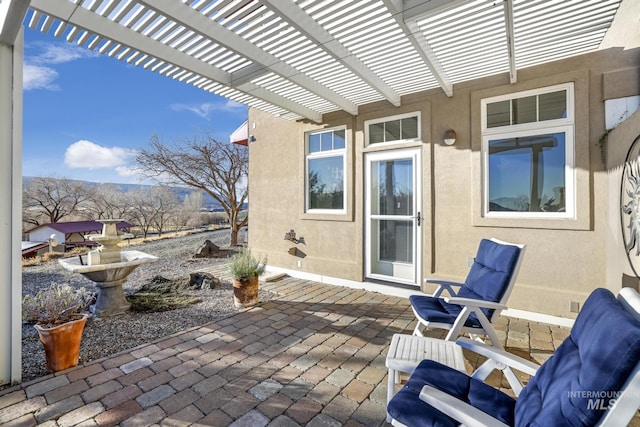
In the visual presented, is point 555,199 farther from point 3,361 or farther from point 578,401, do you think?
point 3,361

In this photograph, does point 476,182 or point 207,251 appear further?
point 207,251

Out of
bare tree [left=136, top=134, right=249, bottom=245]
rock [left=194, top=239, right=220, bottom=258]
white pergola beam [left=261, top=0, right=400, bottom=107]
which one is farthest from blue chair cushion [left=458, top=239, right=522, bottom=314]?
bare tree [left=136, top=134, right=249, bottom=245]

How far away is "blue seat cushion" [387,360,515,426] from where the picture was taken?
4.65ft

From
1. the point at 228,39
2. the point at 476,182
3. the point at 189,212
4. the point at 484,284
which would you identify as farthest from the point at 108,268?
the point at 189,212

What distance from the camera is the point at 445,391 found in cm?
162

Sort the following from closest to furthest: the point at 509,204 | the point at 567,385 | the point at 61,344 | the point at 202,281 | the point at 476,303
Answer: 1. the point at 567,385
2. the point at 476,303
3. the point at 61,344
4. the point at 509,204
5. the point at 202,281

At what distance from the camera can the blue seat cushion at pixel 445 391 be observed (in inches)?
55.7

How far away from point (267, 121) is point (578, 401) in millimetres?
6586

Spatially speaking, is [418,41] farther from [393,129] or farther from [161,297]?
[161,297]

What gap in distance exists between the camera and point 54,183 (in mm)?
13906

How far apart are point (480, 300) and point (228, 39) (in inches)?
144

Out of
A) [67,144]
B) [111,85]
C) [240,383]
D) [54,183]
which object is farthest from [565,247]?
[67,144]

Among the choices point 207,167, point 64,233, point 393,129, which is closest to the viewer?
point 393,129

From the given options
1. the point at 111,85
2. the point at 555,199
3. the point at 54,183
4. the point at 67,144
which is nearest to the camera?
the point at 555,199
